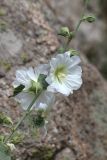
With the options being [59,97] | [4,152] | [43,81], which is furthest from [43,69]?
[59,97]

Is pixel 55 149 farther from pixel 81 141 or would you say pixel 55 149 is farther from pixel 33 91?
pixel 33 91

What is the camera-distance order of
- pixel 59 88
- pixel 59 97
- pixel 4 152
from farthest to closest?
pixel 59 97 → pixel 4 152 → pixel 59 88

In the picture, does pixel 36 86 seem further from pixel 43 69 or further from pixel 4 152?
pixel 4 152

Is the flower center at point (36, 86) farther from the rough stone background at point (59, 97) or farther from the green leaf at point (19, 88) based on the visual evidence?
the rough stone background at point (59, 97)

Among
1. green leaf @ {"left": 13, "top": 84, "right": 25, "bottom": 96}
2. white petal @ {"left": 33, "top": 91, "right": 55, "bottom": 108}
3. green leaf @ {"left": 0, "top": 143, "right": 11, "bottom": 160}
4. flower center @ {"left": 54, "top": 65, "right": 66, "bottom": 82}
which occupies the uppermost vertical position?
flower center @ {"left": 54, "top": 65, "right": 66, "bottom": 82}

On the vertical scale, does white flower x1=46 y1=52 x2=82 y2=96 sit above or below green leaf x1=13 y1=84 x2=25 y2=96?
above

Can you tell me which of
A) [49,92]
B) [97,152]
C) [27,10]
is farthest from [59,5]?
[49,92]

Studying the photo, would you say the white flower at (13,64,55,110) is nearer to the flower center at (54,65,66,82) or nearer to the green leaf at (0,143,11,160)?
the flower center at (54,65,66,82)

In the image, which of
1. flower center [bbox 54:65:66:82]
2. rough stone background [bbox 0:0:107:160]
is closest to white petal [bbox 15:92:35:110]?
flower center [bbox 54:65:66:82]
